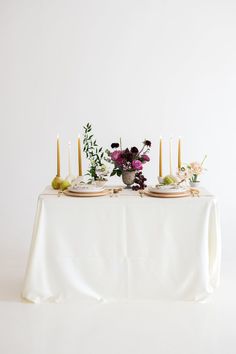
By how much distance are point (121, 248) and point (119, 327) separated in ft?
1.51

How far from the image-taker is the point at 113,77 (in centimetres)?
419

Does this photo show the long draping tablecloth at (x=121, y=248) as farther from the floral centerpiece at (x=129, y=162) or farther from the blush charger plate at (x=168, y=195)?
the floral centerpiece at (x=129, y=162)

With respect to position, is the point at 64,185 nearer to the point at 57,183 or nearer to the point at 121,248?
the point at 57,183

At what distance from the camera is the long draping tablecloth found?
274cm

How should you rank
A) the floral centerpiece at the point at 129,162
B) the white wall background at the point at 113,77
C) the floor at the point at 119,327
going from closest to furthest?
the floor at the point at 119,327, the floral centerpiece at the point at 129,162, the white wall background at the point at 113,77

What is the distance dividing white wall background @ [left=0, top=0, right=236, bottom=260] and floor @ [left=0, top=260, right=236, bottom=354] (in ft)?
4.75

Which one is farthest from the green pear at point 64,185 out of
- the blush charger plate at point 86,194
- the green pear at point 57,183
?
the blush charger plate at point 86,194

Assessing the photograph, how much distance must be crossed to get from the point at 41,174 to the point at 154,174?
992 millimetres

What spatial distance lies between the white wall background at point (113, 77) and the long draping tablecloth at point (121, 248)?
1.37 metres

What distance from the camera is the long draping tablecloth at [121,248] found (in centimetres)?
274

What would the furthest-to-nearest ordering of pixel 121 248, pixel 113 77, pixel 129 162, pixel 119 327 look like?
pixel 113 77 → pixel 129 162 → pixel 121 248 → pixel 119 327

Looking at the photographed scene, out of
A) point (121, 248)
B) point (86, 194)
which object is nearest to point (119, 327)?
point (121, 248)

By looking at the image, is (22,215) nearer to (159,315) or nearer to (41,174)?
(41,174)

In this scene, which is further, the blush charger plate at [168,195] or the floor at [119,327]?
the blush charger plate at [168,195]
